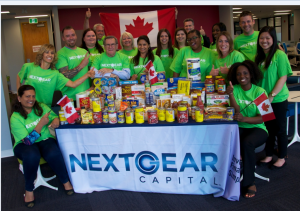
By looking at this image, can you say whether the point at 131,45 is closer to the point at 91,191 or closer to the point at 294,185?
the point at 91,191

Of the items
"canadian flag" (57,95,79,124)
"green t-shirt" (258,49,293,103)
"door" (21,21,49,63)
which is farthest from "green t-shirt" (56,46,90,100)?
"door" (21,21,49,63)

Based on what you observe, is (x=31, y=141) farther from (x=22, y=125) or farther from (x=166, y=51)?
(x=166, y=51)

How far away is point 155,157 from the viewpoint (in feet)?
7.54

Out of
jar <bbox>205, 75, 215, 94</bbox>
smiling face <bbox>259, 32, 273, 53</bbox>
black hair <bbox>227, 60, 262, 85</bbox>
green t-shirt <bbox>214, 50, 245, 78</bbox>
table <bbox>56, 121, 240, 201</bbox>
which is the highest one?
smiling face <bbox>259, 32, 273, 53</bbox>

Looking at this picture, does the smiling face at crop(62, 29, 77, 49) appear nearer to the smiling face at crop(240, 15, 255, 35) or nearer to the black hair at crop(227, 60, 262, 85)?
the black hair at crop(227, 60, 262, 85)

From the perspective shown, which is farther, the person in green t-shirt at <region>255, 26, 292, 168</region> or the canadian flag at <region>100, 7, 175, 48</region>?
the canadian flag at <region>100, 7, 175, 48</region>

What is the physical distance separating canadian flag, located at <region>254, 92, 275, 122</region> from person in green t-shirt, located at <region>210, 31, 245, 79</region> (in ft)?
1.82

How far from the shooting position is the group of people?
2.32m

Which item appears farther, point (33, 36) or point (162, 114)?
point (33, 36)

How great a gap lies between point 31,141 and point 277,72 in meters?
2.53

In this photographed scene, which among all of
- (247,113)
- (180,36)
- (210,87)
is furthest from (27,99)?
(180,36)

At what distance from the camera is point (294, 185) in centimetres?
239

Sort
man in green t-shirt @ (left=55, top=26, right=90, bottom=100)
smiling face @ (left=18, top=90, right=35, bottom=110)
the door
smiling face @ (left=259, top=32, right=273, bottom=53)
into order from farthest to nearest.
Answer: the door → man in green t-shirt @ (left=55, top=26, right=90, bottom=100) → smiling face @ (left=259, top=32, right=273, bottom=53) → smiling face @ (left=18, top=90, right=35, bottom=110)

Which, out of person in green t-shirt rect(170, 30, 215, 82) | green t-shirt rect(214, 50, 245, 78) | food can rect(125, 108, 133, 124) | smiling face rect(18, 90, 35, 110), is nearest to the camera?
food can rect(125, 108, 133, 124)
